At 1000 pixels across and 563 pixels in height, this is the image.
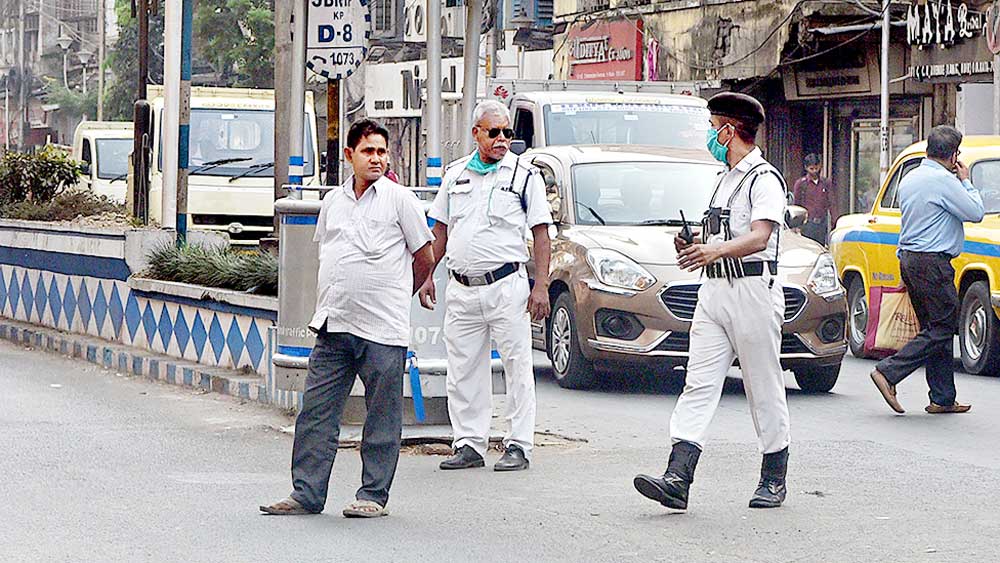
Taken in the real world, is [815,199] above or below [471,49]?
below

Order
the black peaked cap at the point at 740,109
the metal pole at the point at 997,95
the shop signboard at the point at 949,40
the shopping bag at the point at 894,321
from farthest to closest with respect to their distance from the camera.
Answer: the shop signboard at the point at 949,40 → the metal pole at the point at 997,95 → the shopping bag at the point at 894,321 → the black peaked cap at the point at 740,109

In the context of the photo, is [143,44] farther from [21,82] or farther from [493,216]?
[21,82]

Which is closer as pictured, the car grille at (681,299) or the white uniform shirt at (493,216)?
the white uniform shirt at (493,216)

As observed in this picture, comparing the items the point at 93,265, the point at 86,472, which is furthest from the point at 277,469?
the point at 93,265

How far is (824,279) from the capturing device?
13.4 meters

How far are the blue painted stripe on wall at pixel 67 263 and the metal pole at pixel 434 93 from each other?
4427 mm

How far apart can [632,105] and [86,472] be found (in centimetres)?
971

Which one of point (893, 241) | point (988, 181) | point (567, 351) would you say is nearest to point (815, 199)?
point (893, 241)

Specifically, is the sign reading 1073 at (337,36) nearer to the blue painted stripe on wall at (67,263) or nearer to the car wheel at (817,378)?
the blue painted stripe on wall at (67,263)

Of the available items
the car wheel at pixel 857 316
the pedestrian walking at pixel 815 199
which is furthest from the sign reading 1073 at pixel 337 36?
the pedestrian walking at pixel 815 199

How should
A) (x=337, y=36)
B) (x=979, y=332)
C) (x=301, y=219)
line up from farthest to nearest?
(x=979, y=332) → (x=337, y=36) → (x=301, y=219)

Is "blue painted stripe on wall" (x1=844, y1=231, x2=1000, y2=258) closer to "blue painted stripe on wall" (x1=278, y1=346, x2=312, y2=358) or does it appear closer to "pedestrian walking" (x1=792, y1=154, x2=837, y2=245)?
"blue painted stripe on wall" (x1=278, y1=346, x2=312, y2=358)

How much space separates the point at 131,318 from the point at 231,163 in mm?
6686

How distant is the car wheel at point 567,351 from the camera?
44.1 feet
